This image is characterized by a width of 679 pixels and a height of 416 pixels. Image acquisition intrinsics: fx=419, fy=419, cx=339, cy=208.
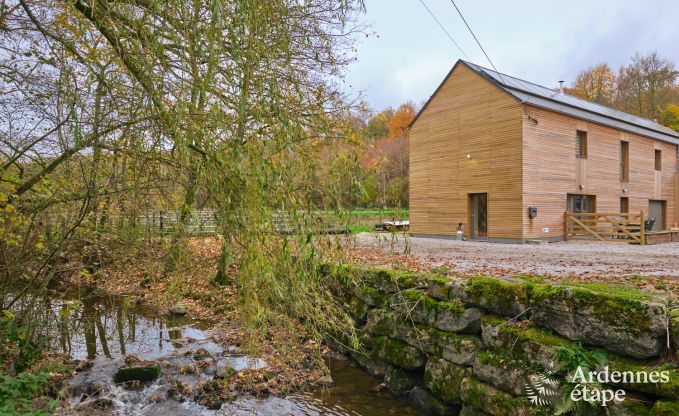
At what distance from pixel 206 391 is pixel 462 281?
3663 millimetres

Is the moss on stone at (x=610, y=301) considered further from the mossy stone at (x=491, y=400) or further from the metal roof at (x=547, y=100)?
the metal roof at (x=547, y=100)

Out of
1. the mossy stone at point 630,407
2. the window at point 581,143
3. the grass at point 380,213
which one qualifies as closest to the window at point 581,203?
the window at point 581,143

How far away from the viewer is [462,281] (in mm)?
5602

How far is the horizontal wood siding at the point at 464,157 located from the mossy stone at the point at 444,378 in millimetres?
11137

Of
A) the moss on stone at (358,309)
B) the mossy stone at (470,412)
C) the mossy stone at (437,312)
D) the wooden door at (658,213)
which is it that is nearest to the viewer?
the mossy stone at (470,412)

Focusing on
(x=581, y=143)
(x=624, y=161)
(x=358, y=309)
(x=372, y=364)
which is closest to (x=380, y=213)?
(x=372, y=364)

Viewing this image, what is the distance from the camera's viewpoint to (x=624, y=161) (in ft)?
64.7

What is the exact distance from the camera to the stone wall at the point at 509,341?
3639mm

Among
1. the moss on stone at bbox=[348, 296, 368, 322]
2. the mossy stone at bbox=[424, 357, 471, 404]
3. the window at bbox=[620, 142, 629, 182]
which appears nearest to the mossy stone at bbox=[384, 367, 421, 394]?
the mossy stone at bbox=[424, 357, 471, 404]

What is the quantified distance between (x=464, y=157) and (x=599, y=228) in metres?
6.41

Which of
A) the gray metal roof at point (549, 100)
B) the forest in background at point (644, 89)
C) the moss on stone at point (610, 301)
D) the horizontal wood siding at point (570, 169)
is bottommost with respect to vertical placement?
the moss on stone at point (610, 301)

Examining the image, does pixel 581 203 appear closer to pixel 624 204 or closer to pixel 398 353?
pixel 624 204

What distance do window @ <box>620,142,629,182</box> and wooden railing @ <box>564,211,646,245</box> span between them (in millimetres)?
3825

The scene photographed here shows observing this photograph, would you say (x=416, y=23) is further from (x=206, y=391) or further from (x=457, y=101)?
(x=457, y=101)
